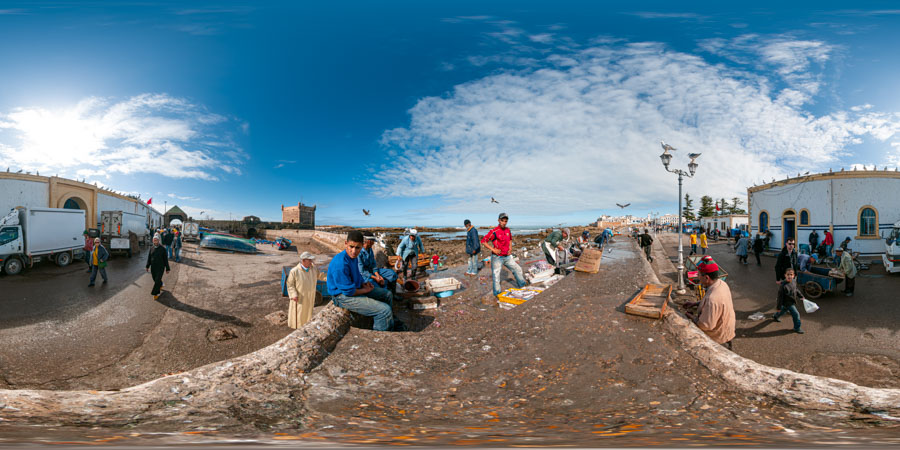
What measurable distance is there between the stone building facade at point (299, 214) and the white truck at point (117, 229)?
34047 mm

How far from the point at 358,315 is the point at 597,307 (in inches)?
179

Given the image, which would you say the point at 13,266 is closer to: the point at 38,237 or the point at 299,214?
the point at 38,237

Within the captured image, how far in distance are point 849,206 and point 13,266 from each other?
39178 mm

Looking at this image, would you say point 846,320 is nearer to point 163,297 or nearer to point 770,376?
point 770,376

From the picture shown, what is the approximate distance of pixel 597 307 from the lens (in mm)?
6145

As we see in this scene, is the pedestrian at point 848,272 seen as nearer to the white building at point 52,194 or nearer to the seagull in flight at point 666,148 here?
the seagull in flight at point 666,148

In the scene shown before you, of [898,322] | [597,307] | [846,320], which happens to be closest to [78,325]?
[597,307]

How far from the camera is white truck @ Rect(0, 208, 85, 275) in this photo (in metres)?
12.5

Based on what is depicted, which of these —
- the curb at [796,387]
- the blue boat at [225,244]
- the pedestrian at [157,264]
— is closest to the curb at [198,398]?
the curb at [796,387]

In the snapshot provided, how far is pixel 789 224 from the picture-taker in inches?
745

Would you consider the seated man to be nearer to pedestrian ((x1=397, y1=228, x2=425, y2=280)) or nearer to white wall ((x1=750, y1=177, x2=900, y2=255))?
pedestrian ((x1=397, y1=228, x2=425, y2=280))

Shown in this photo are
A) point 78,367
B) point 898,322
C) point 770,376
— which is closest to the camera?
point 770,376

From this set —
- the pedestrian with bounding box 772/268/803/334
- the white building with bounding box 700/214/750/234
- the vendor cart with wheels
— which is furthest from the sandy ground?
the white building with bounding box 700/214/750/234

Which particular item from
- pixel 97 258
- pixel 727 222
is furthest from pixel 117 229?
pixel 727 222
